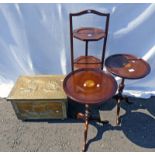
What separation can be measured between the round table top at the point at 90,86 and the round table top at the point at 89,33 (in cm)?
34

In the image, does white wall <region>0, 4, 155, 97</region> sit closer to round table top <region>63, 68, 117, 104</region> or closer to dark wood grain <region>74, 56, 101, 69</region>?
dark wood grain <region>74, 56, 101, 69</region>

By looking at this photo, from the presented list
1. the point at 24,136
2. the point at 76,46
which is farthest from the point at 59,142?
the point at 76,46

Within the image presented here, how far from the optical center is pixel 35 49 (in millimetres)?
2945

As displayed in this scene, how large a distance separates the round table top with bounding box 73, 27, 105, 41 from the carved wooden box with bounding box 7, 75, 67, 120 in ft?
1.85

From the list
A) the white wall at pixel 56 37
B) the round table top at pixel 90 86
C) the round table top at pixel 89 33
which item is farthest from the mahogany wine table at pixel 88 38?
the round table top at pixel 90 86

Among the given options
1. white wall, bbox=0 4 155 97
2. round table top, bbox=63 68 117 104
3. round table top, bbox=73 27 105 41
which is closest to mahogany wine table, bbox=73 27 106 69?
round table top, bbox=73 27 105 41

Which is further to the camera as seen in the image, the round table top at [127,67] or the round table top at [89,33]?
the round table top at [89,33]

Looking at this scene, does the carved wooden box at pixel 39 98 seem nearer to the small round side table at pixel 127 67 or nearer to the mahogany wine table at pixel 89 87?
the mahogany wine table at pixel 89 87

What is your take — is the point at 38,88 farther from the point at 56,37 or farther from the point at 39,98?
the point at 56,37

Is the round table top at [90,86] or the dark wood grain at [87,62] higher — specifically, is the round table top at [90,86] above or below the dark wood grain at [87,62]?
above

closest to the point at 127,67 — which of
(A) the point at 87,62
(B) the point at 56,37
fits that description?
(A) the point at 87,62

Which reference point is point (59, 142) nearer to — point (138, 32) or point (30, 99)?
point (30, 99)

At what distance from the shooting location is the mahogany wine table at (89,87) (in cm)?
208

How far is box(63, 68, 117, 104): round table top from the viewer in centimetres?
209
